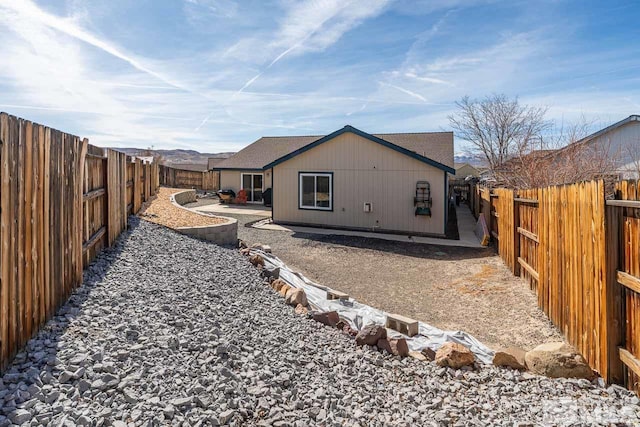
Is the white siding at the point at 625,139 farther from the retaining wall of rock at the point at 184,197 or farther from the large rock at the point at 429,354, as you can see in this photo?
the retaining wall of rock at the point at 184,197

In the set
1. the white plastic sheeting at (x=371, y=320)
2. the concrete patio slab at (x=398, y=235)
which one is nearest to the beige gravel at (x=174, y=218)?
the white plastic sheeting at (x=371, y=320)

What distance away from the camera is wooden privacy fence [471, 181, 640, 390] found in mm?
2746

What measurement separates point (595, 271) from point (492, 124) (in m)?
21.3

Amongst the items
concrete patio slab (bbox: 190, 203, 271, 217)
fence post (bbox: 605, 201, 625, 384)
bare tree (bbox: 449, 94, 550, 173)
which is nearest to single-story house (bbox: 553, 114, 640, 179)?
bare tree (bbox: 449, 94, 550, 173)

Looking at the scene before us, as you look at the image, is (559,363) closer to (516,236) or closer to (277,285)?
(277,285)

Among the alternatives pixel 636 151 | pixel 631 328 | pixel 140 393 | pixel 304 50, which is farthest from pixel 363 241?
pixel 636 151

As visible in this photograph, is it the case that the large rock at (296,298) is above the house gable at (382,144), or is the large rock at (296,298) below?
below

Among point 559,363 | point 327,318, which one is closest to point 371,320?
point 327,318

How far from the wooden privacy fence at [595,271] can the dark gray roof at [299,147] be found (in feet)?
33.6

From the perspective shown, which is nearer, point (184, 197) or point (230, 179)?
point (184, 197)

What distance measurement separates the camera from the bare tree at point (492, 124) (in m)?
20.7

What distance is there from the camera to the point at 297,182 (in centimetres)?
1389

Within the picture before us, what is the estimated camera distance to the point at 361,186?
1282 cm

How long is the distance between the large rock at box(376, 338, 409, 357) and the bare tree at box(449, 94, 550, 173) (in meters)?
19.6
